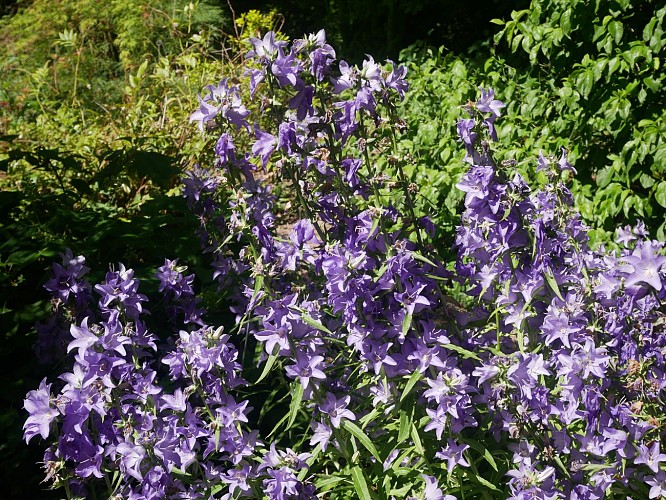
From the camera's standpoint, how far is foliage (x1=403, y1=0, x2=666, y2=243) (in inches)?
152

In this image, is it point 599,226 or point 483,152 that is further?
point 599,226

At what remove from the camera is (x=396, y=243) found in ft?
6.82

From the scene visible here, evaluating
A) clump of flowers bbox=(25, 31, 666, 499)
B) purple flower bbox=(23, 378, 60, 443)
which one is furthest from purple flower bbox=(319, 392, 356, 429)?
purple flower bbox=(23, 378, 60, 443)

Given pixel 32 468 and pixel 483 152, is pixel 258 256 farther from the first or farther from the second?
pixel 32 468

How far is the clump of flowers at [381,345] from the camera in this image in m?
1.99

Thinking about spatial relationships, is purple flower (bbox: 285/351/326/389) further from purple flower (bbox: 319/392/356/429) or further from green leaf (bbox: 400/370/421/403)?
green leaf (bbox: 400/370/421/403)

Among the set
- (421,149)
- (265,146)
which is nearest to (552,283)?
(265,146)

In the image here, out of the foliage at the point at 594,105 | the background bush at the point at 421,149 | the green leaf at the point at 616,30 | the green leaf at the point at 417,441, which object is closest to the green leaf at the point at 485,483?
the green leaf at the point at 417,441

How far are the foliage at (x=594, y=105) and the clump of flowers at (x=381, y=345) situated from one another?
1.85 metres

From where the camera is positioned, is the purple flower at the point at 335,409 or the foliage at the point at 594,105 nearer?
the purple flower at the point at 335,409

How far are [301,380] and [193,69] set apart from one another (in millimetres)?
5572

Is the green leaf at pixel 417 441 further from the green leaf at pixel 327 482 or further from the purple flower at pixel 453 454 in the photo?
the green leaf at pixel 327 482

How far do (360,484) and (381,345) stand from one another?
40 centimetres

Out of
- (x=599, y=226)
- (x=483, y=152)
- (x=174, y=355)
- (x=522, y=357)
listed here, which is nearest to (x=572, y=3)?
(x=599, y=226)
